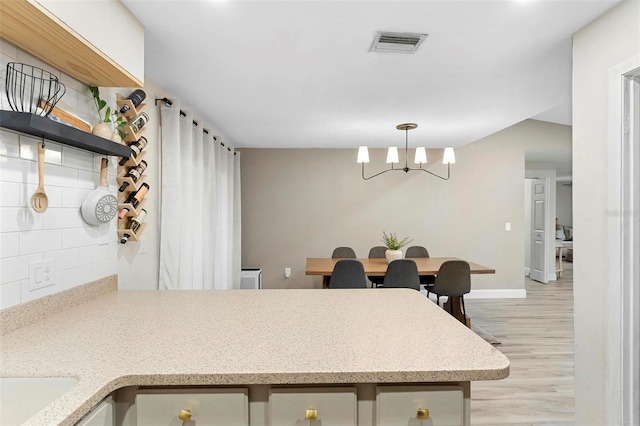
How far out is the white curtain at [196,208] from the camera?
9.69ft

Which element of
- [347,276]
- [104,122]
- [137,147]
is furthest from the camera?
[347,276]

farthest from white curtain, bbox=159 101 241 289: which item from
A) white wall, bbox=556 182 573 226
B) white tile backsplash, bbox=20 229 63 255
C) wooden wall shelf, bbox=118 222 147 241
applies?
white wall, bbox=556 182 573 226

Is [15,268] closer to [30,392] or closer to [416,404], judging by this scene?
[30,392]

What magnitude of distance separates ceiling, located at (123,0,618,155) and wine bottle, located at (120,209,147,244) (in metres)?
0.98

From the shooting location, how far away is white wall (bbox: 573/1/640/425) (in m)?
1.76

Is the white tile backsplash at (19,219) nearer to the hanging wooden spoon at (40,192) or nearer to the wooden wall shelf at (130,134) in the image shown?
the hanging wooden spoon at (40,192)

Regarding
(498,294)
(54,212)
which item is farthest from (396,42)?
(498,294)

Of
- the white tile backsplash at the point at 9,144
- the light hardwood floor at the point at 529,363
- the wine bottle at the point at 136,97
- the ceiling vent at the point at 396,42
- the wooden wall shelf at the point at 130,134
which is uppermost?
the ceiling vent at the point at 396,42

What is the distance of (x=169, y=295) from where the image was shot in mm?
1909

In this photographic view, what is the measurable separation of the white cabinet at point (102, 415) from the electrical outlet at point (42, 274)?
679 millimetres

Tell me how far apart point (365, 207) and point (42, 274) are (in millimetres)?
4787

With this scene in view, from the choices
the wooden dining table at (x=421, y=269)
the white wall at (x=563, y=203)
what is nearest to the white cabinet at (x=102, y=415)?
the wooden dining table at (x=421, y=269)

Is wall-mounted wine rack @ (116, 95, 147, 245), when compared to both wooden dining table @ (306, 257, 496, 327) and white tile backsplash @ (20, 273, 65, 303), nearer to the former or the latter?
white tile backsplash @ (20, 273, 65, 303)

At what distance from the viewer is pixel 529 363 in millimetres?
3234
